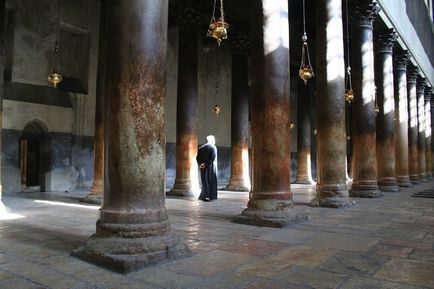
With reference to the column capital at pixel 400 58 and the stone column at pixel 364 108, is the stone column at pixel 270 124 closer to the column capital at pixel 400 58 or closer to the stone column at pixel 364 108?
the stone column at pixel 364 108

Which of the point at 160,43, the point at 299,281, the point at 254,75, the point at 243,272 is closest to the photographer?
the point at 299,281

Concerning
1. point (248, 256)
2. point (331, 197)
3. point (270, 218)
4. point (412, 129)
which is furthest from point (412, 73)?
point (248, 256)

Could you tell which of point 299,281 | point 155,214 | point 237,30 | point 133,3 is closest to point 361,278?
point 299,281

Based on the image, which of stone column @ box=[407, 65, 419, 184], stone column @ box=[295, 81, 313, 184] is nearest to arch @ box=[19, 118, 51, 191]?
stone column @ box=[295, 81, 313, 184]

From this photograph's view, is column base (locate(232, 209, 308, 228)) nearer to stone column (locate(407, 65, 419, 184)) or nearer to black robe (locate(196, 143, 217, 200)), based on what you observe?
black robe (locate(196, 143, 217, 200))

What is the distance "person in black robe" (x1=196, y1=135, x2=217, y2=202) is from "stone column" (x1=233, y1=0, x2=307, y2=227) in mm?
3754

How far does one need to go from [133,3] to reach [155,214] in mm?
2112

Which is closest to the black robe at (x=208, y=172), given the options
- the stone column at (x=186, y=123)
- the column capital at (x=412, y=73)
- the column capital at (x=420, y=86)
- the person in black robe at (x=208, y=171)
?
the person in black robe at (x=208, y=171)

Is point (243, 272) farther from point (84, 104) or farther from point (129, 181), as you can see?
point (84, 104)

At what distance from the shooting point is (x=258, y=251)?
4.35 m

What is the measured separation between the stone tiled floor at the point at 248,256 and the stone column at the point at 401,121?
1132 centimetres

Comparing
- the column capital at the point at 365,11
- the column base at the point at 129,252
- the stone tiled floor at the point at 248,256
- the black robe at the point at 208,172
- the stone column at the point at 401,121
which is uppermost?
the column capital at the point at 365,11

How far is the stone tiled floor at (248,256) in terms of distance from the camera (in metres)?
3.25

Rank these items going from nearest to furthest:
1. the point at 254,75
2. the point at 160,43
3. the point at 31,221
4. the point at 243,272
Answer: the point at 243,272, the point at 160,43, the point at 31,221, the point at 254,75
